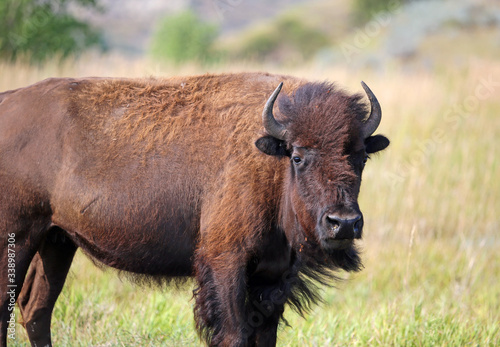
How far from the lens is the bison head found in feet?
12.5

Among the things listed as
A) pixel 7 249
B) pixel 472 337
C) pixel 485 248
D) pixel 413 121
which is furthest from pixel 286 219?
pixel 413 121

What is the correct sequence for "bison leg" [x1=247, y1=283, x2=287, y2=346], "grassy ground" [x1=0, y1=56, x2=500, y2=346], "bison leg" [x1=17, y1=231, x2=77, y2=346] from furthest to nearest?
"grassy ground" [x1=0, y1=56, x2=500, y2=346]
"bison leg" [x1=17, y1=231, x2=77, y2=346]
"bison leg" [x1=247, y1=283, x2=287, y2=346]

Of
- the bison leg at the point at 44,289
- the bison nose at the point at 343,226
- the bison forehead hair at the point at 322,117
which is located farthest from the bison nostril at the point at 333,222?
the bison leg at the point at 44,289

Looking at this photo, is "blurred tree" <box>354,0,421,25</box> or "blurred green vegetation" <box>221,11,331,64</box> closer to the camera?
"blurred tree" <box>354,0,421,25</box>

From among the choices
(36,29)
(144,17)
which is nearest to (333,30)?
(144,17)

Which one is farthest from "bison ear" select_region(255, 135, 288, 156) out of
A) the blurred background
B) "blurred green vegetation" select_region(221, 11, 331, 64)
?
"blurred green vegetation" select_region(221, 11, 331, 64)

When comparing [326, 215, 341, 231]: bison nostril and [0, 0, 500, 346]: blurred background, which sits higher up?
[326, 215, 341, 231]: bison nostril

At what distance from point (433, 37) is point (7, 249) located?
21.7 metres

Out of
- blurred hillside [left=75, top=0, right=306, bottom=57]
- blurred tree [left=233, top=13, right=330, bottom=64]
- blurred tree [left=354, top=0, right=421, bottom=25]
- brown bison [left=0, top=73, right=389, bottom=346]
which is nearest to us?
brown bison [left=0, top=73, right=389, bottom=346]

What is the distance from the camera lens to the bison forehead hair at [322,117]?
3977 mm

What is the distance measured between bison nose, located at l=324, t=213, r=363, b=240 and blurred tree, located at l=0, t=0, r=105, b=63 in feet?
39.6

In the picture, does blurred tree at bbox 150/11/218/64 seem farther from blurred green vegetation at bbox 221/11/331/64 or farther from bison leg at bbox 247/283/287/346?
bison leg at bbox 247/283/287/346

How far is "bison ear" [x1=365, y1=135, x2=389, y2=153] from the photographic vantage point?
170 inches

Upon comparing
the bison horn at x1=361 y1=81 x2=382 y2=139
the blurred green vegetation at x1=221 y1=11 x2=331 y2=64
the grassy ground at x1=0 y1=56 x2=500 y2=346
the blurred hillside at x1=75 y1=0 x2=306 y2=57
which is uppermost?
the bison horn at x1=361 y1=81 x2=382 y2=139
